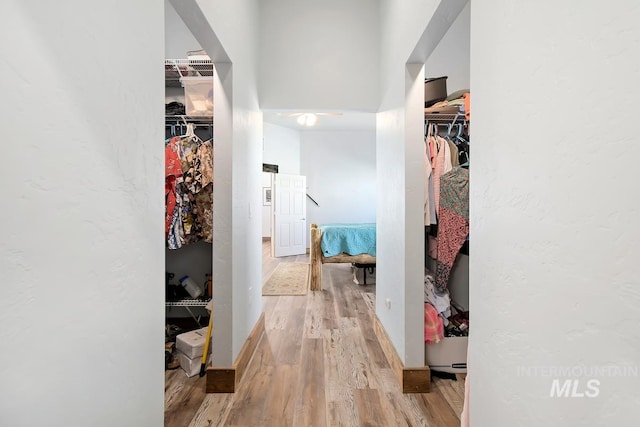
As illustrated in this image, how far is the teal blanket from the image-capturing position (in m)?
4.34

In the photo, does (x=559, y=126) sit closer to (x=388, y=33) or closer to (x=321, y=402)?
(x=321, y=402)

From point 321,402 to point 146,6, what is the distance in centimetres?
209

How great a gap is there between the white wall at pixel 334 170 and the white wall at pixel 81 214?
669cm

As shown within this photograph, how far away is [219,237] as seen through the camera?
1.91 metres

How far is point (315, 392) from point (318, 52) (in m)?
2.78

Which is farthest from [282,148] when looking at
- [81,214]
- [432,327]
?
[81,214]

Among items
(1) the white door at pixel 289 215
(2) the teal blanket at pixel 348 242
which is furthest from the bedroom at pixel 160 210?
(1) the white door at pixel 289 215

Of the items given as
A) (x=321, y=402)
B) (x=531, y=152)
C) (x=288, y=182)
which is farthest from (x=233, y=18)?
(x=288, y=182)

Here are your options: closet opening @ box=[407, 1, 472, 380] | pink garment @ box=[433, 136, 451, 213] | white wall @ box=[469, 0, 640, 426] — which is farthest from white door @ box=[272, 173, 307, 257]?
white wall @ box=[469, 0, 640, 426]

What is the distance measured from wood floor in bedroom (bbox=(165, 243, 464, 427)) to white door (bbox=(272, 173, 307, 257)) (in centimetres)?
386

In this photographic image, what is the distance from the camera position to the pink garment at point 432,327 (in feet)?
6.50

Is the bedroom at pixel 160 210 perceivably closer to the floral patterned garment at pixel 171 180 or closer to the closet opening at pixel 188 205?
the closet opening at pixel 188 205

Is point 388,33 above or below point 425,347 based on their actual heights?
above

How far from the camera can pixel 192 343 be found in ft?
6.99
